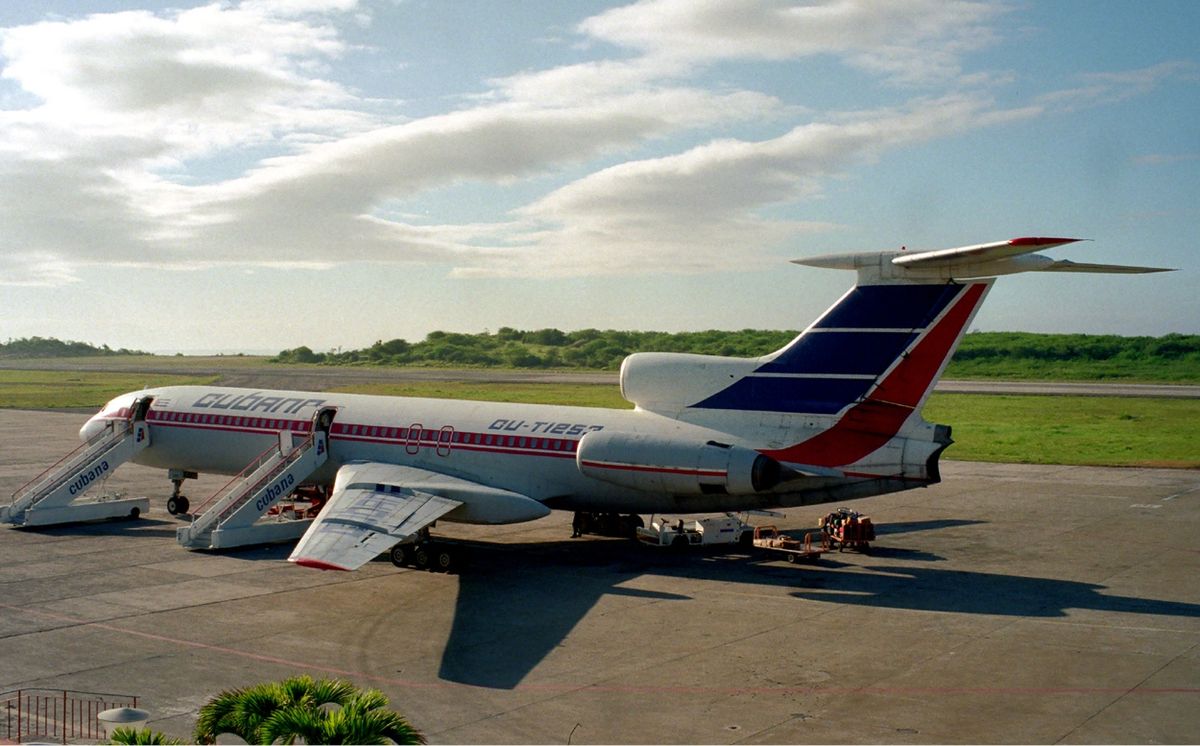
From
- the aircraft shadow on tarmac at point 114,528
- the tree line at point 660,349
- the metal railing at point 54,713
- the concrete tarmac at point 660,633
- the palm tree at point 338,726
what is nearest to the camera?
the palm tree at point 338,726

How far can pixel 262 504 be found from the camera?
28.6 m

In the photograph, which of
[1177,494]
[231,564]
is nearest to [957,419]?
[1177,494]

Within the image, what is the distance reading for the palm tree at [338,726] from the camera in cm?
945

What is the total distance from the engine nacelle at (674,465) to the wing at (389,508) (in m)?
1.90

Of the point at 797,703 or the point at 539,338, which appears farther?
the point at 539,338

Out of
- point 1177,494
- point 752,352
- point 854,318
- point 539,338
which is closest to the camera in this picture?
point 854,318

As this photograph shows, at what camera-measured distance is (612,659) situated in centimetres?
1797

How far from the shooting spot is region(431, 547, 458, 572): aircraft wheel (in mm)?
25328

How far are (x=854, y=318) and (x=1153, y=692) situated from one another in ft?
34.9

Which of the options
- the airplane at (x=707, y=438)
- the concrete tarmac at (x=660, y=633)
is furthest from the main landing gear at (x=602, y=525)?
the concrete tarmac at (x=660, y=633)

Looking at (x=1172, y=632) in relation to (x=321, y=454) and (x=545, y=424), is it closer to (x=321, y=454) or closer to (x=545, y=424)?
(x=545, y=424)

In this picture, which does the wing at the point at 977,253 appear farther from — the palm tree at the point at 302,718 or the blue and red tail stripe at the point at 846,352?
the palm tree at the point at 302,718

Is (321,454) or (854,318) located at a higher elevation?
(854,318)

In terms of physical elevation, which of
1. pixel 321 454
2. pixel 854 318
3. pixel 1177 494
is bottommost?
pixel 1177 494
